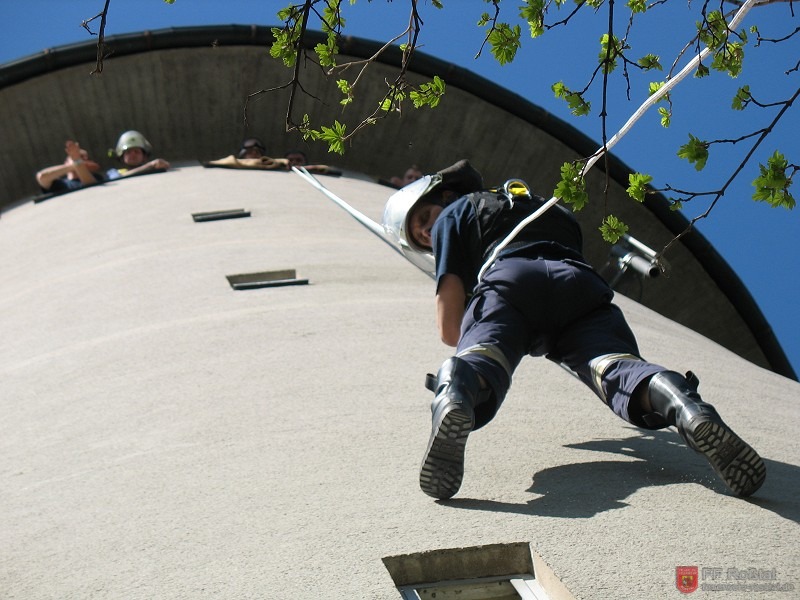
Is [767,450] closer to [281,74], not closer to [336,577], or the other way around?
[336,577]

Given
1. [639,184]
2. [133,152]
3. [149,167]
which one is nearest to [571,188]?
→ [639,184]

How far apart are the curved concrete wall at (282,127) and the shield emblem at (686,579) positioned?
12.4 m

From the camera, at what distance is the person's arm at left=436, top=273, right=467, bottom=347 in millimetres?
4340

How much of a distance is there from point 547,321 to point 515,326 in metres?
0.15

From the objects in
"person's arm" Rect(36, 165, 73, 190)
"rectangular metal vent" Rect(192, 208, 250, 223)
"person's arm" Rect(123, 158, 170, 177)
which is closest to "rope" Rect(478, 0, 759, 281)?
"rectangular metal vent" Rect(192, 208, 250, 223)

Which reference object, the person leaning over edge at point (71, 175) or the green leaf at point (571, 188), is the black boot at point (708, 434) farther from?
the person leaning over edge at point (71, 175)

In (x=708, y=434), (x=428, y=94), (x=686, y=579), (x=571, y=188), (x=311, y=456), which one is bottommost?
(x=311, y=456)

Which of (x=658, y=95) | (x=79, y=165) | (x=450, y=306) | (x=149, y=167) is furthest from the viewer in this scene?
(x=149, y=167)

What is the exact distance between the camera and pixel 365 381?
5.03 m

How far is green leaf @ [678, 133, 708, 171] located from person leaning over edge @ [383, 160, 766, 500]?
631 millimetres

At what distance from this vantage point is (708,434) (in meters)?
3.29

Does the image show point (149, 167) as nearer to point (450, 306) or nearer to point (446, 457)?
point (450, 306)

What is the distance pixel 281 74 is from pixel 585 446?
12255 millimetres

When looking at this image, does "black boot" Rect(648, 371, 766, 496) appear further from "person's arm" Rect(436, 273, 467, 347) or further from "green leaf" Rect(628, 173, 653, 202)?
"person's arm" Rect(436, 273, 467, 347)
